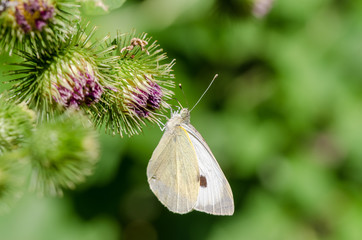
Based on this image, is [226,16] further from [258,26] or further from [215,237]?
[215,237]

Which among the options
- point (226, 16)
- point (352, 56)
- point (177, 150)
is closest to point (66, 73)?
point (177, 150)

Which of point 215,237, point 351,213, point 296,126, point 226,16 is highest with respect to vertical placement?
point 226,16

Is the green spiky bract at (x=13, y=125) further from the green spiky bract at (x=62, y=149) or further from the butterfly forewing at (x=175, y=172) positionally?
the butterfly forewing at (x=175, y=172)

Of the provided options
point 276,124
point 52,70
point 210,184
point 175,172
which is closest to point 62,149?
point 52,70

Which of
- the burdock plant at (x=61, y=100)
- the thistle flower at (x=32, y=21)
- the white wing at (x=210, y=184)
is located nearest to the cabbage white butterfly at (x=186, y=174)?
the white wing at (x=210, y=184)

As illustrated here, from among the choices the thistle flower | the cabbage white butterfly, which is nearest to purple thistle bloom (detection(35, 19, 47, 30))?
the thistle flower
